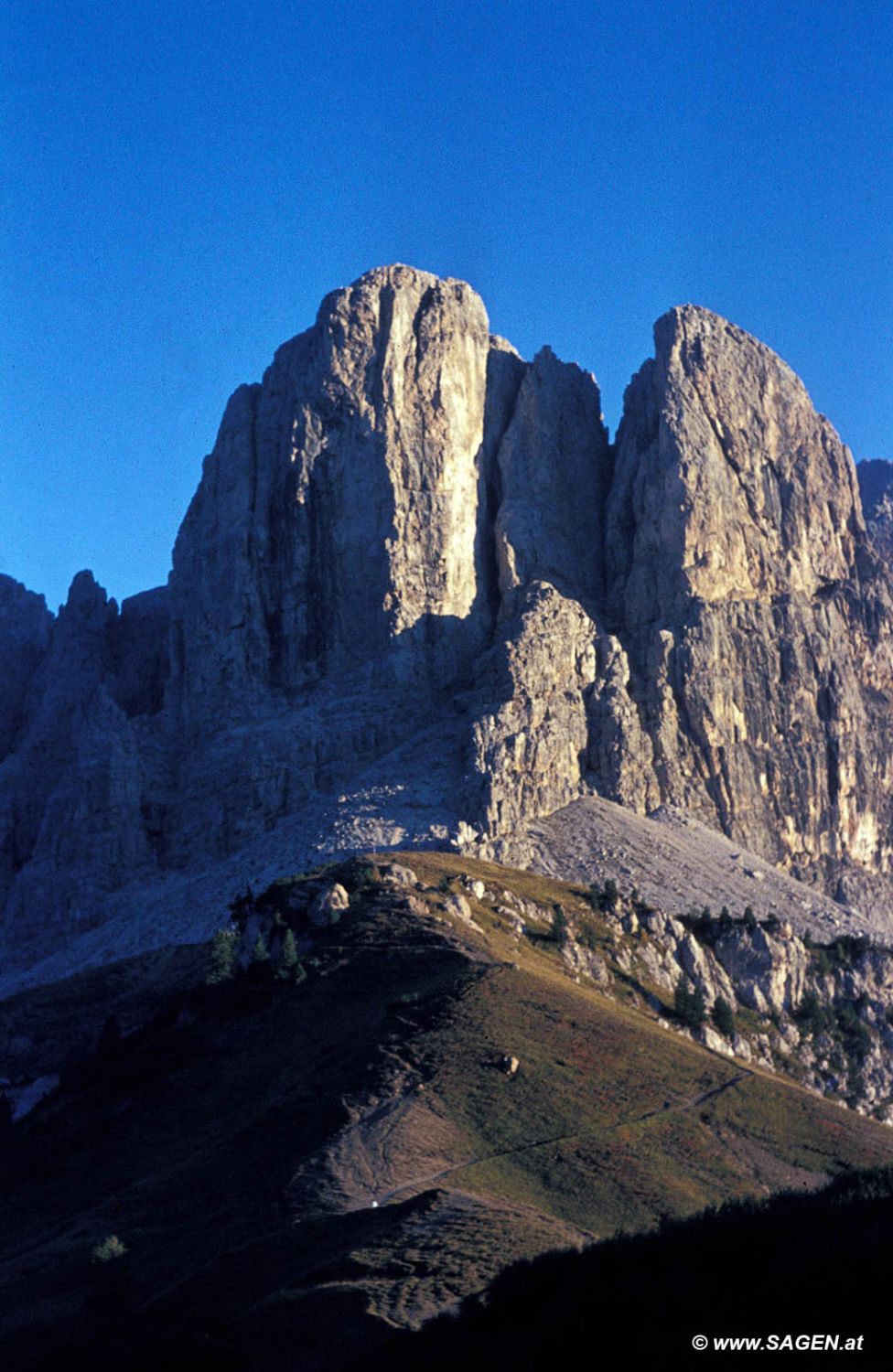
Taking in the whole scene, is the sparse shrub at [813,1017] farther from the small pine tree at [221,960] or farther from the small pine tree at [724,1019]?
the small pine tree at [221,960]

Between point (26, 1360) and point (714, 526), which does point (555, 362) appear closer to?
point (714, 526)

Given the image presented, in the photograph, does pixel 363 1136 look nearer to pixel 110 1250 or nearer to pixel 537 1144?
pixel 537 1144

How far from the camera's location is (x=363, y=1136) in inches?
2254

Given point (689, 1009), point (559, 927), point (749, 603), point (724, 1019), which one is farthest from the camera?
point (749, 603)

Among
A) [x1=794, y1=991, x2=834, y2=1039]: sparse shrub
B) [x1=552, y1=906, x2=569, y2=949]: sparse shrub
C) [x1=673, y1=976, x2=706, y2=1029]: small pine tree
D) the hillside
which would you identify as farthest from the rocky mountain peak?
[x1=673, y1=976, x2=706, y2=1029]: small pine tree

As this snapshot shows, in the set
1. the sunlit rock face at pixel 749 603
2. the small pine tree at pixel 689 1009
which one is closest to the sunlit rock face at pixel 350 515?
the sunlit rock face at pixel 749 603

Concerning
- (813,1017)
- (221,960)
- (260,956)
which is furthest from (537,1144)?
(813,1017)

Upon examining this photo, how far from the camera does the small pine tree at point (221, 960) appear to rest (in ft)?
282

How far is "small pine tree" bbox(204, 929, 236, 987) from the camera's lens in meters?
86.1

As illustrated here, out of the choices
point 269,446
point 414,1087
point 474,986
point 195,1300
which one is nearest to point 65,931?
point 269,446

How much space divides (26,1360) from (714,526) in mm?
99602

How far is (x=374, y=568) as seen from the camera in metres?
128

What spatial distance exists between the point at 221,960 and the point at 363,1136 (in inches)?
1246

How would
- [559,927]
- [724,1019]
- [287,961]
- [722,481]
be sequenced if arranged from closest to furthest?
[287,961], [724,1019], [559,927], [722,481]
